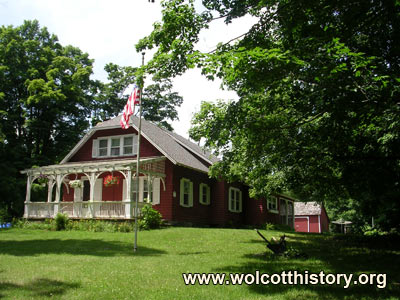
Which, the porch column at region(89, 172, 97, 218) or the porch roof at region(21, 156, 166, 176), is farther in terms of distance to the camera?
the porch column at region(89, 172, 97, 218)

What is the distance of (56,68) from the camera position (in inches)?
1368

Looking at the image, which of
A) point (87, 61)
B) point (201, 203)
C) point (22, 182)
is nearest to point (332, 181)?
point (201, 203)

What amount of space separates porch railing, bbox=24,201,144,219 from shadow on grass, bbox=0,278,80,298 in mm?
12359

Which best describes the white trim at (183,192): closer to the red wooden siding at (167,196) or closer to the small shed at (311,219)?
the red wooden siding at (167,196)

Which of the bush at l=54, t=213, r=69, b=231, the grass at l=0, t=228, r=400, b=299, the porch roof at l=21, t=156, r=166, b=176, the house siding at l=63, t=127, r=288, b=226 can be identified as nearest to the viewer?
the grass at l=0, t=228, r=400, b=299

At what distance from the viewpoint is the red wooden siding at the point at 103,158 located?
23.8 meters

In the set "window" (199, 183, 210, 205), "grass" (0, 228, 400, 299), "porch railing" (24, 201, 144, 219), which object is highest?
"window" (199, 183, 210, 205)

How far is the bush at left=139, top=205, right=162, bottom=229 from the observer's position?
1907 centimetres

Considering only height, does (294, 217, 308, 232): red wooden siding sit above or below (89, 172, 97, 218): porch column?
below

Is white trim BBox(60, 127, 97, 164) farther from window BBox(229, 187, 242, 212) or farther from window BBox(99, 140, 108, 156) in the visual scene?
window BBox(229, 187, 242, 212)

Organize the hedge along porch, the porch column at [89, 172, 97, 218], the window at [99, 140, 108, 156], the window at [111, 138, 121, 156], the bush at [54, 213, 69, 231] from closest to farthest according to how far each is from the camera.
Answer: the bush at [54, 213, 69, 231], the hedge along porch, the porch column at [89, 172, 97, 218], the window at [111, 138, 121, 156], the window at [99, 140, 108, 156]

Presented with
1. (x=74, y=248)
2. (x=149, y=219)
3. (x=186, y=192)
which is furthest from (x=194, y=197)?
(x=74, y=248)

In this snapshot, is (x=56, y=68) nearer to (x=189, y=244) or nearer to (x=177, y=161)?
(x=177, y=161)

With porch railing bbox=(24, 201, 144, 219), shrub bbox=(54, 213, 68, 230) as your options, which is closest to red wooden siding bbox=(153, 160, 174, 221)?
porch railing bbox=(24, 201, 144, 219)
